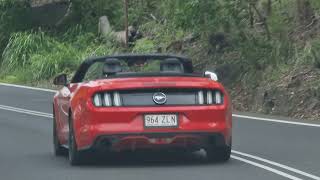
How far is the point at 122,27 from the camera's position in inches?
1534

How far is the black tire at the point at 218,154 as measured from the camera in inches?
530

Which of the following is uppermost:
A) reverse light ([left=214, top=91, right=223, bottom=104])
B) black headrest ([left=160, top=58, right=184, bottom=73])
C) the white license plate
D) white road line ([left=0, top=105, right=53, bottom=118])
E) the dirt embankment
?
black headrest ([left=160, top=58, right=184, bottom=73])

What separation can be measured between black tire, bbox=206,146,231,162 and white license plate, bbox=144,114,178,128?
815 mm

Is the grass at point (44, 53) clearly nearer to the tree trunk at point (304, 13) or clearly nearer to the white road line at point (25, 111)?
the tree trunk at point (304, 13)

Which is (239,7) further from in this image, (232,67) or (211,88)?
(211,88)

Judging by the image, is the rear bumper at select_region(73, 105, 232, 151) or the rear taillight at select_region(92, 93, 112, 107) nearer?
the rear bumper at select_region(73, 105, 232, 151)

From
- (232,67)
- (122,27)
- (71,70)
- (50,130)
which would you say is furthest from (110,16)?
(50,130)

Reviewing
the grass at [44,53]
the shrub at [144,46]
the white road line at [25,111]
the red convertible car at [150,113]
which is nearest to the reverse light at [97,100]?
the red convertible car at [150,113]

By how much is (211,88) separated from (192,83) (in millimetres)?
231

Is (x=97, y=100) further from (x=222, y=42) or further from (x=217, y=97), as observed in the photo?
(x=222, y=42)

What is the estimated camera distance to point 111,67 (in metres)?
13.7

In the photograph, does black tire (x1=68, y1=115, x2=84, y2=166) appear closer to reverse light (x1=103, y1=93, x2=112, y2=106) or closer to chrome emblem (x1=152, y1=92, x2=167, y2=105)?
reverse light (x1=103, y1=93, x2=112, y2=106)

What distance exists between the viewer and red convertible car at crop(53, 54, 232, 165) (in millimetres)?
12820

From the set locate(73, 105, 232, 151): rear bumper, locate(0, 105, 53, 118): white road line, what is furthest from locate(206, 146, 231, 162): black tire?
locate(0, 105, 53, 118): white road line
